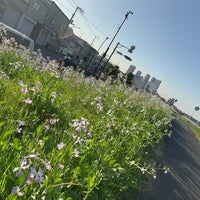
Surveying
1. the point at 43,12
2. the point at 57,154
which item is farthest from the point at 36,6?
the point at 57,154

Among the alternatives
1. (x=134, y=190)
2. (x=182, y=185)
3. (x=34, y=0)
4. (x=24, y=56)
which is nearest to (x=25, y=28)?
(x=34, y=0)

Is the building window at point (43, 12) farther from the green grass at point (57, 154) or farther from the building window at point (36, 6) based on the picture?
the green grass at point (57, 154)

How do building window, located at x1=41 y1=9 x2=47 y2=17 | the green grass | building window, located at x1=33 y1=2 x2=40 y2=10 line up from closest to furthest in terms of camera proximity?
1. the green grass
2. building window, located at x1=33 y1=2 x2=40 y2=10
3. building window, located at x1=41 y1=9 x2=47 y2=17

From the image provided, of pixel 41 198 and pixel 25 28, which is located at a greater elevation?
pixel 41 198

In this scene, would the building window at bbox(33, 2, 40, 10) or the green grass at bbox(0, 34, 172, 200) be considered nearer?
the green grass at bbox(0, 34, 172, 200)

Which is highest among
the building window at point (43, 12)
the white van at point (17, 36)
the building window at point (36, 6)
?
the building window at point (36, 6)

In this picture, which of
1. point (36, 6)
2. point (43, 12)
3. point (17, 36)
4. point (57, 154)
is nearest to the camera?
point (57, 154)

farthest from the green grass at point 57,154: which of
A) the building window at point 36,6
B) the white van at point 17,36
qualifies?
the building window at point 36,6

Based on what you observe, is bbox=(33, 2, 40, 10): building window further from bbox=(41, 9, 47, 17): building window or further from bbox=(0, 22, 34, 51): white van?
bbox=(0, 22, 34, 51): white van

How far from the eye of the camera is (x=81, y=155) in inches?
132

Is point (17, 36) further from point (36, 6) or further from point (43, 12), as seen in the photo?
point (43, 12)

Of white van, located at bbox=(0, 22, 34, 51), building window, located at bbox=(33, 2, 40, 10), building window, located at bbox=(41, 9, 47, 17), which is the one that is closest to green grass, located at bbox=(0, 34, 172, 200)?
white van, located at bbox=(0, 22, 34, 51)

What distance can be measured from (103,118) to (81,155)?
80.7 inches

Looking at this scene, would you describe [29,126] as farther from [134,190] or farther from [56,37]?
[56,37]
